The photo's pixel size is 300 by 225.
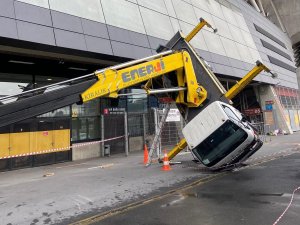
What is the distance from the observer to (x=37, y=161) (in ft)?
53.0

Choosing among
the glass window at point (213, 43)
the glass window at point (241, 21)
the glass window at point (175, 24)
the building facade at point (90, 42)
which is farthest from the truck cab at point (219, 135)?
the glass window at point (241, 21)

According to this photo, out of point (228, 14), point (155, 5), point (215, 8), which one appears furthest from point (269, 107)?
point (155, 5)

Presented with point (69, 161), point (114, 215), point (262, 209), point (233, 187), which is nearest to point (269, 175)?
point (233, 187)

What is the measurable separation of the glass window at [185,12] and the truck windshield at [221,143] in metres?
16.1

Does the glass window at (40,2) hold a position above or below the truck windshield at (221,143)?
above

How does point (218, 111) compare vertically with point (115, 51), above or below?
below

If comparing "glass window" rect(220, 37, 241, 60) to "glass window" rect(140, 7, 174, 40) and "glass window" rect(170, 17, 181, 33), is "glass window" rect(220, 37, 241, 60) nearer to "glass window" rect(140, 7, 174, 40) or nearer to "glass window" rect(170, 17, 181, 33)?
"glass window" rect(170, 17, 181, 33)

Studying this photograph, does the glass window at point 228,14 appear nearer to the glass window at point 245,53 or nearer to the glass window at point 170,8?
the glass window at point 245,53

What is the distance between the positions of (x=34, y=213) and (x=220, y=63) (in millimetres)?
22422

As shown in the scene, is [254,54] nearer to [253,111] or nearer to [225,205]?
[253,111]

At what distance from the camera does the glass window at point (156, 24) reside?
19375 millimetres

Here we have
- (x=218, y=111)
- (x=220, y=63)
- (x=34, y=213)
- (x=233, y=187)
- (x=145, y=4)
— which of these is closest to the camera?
(x=34, y=213)

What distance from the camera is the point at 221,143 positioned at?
935cm

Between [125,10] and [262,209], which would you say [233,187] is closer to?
[262,209]
